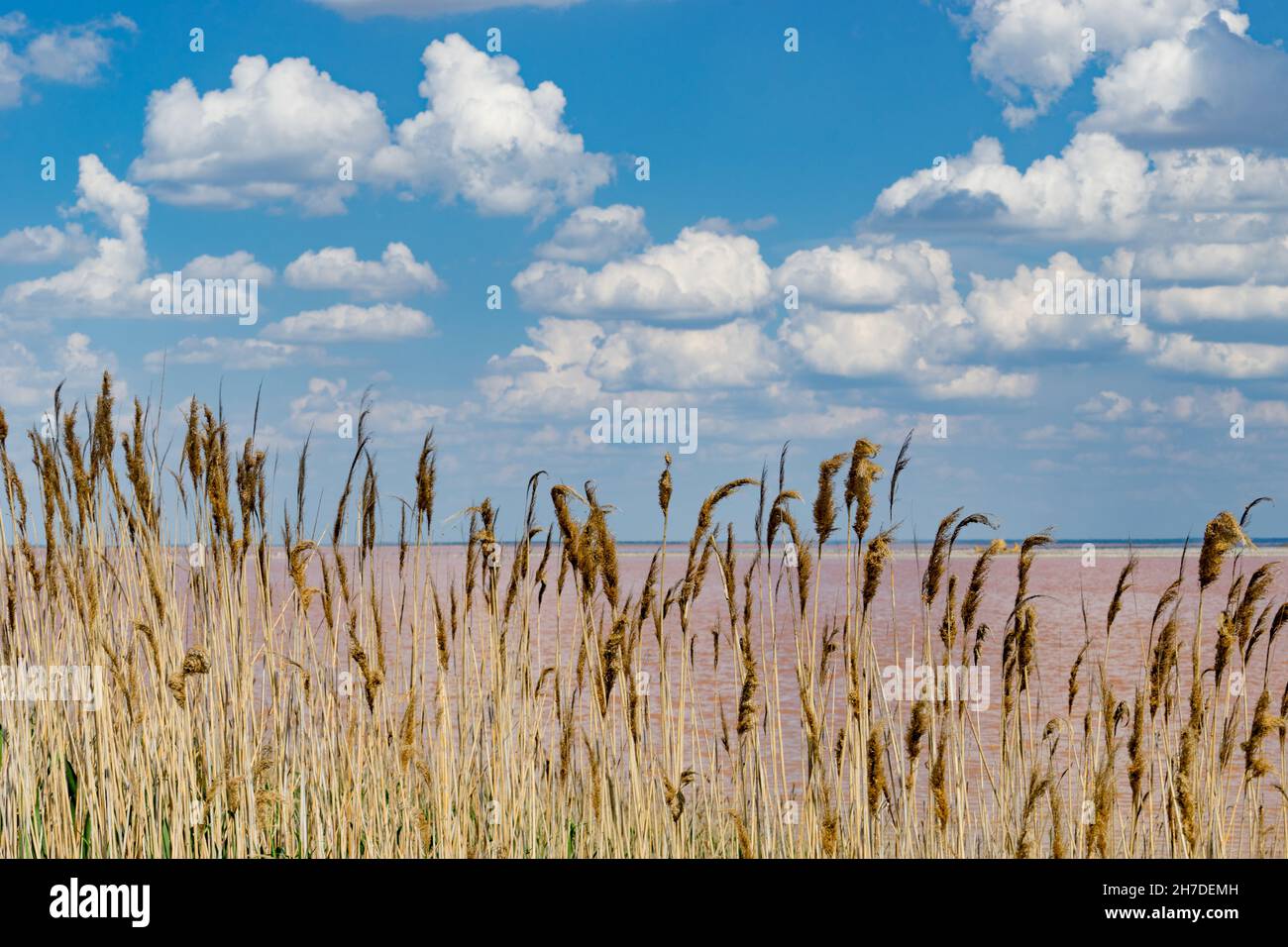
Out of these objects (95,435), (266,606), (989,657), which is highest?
(95,435)

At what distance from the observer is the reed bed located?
366 centimetres

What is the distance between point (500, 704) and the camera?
449cm

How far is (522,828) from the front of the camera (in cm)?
452

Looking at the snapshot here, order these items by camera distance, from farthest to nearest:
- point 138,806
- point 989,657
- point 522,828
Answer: point 989,657 → point 522,828 → point 138,806

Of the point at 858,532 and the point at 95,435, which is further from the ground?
the point at 95,435

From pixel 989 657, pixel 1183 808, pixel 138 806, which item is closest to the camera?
pixel 1183 808

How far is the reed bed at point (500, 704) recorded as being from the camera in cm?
366

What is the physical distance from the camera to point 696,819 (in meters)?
4.53
